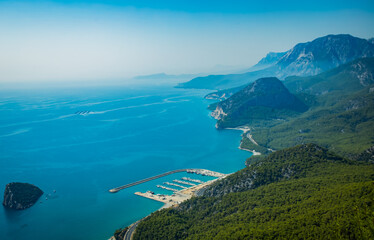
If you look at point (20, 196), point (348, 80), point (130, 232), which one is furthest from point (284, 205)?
point (348, 80)

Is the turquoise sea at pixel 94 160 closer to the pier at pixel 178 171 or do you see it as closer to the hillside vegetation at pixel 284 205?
the pier at pixel 178 171

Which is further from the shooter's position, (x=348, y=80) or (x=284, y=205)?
(x=348, y=80)

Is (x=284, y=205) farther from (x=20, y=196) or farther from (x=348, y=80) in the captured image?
(x=348, y=80)

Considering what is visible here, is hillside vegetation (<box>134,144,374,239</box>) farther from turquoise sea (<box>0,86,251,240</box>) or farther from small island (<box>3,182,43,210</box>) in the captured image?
small island (<box>3,182,43,210</box>)

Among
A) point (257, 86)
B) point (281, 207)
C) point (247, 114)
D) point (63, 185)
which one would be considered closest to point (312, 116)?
point (247, 114)

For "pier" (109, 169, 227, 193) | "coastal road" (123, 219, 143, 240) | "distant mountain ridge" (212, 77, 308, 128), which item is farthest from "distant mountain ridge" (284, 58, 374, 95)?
"coastal road" (123, 219, 143, 240)

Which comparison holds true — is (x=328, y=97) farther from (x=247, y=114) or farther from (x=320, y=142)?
(x=320, y=142)
